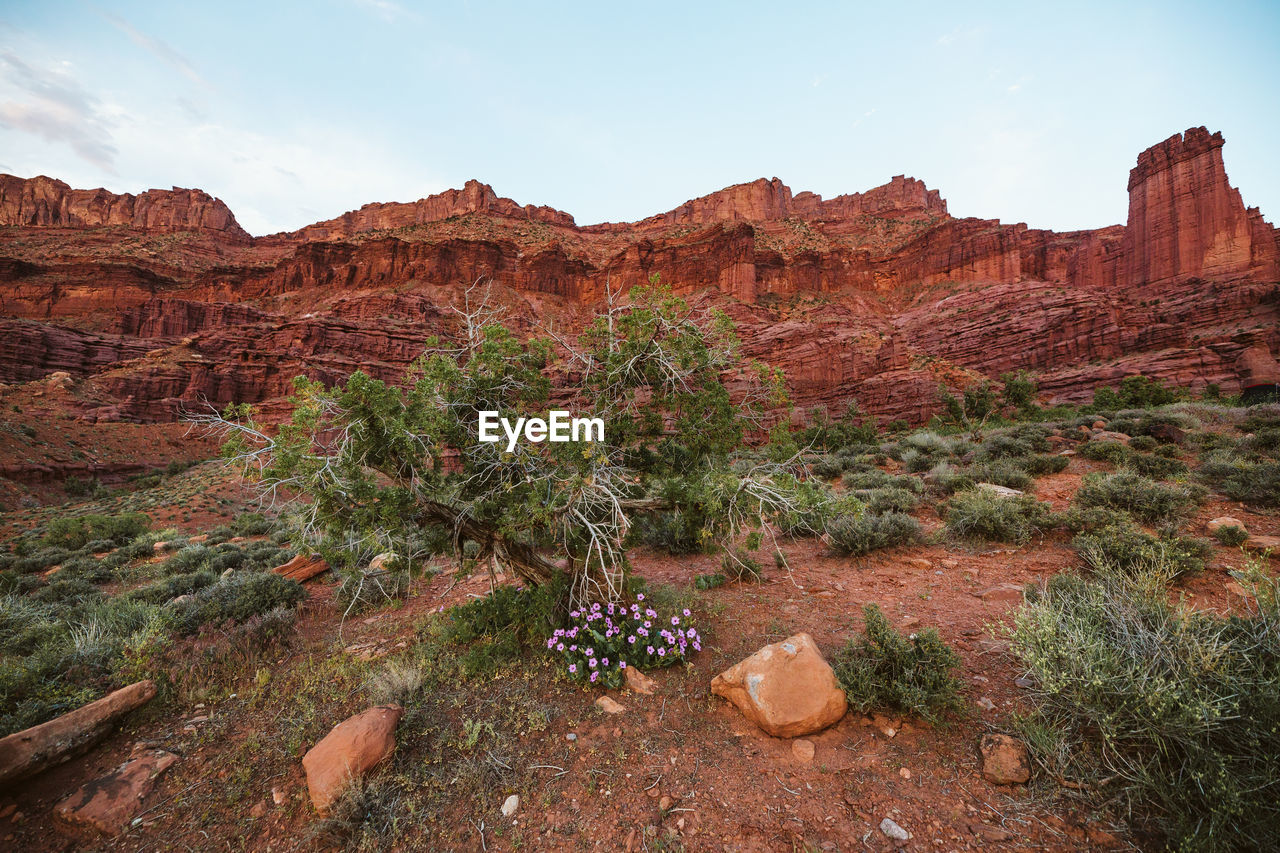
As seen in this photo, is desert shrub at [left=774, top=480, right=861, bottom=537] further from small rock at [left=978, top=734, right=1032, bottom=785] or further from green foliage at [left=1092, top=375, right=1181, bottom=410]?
green foliage at [left=1092, top=375, right=1181, bottom=410]

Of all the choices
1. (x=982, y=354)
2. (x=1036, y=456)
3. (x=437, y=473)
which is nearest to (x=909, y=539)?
(x=1036, y=456)

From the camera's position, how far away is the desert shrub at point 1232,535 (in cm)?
538

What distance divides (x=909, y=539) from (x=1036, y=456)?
5478 millimetres

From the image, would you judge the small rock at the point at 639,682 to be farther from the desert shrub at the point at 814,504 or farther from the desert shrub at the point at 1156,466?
the desert shrub at the point at 1156,466

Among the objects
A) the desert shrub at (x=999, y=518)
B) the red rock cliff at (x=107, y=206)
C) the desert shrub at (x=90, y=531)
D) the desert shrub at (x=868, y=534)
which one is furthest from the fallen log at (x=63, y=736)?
the red rock cliff at (x=107, y=206)

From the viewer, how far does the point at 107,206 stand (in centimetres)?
8131

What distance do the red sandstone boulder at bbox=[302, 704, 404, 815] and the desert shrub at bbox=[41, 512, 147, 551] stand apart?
17406 mm

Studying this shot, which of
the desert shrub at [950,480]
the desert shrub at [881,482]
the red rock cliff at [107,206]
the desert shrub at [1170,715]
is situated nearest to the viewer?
the desert shrub at [1170,715]

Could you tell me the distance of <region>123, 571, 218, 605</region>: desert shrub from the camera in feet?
24.1

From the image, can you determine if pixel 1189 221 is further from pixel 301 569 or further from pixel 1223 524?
pixel 301 569

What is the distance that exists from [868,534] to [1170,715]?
4.29 metres

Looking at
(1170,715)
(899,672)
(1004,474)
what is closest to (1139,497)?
(1004,474)

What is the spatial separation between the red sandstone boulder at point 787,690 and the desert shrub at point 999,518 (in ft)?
16.1

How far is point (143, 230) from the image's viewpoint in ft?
245
